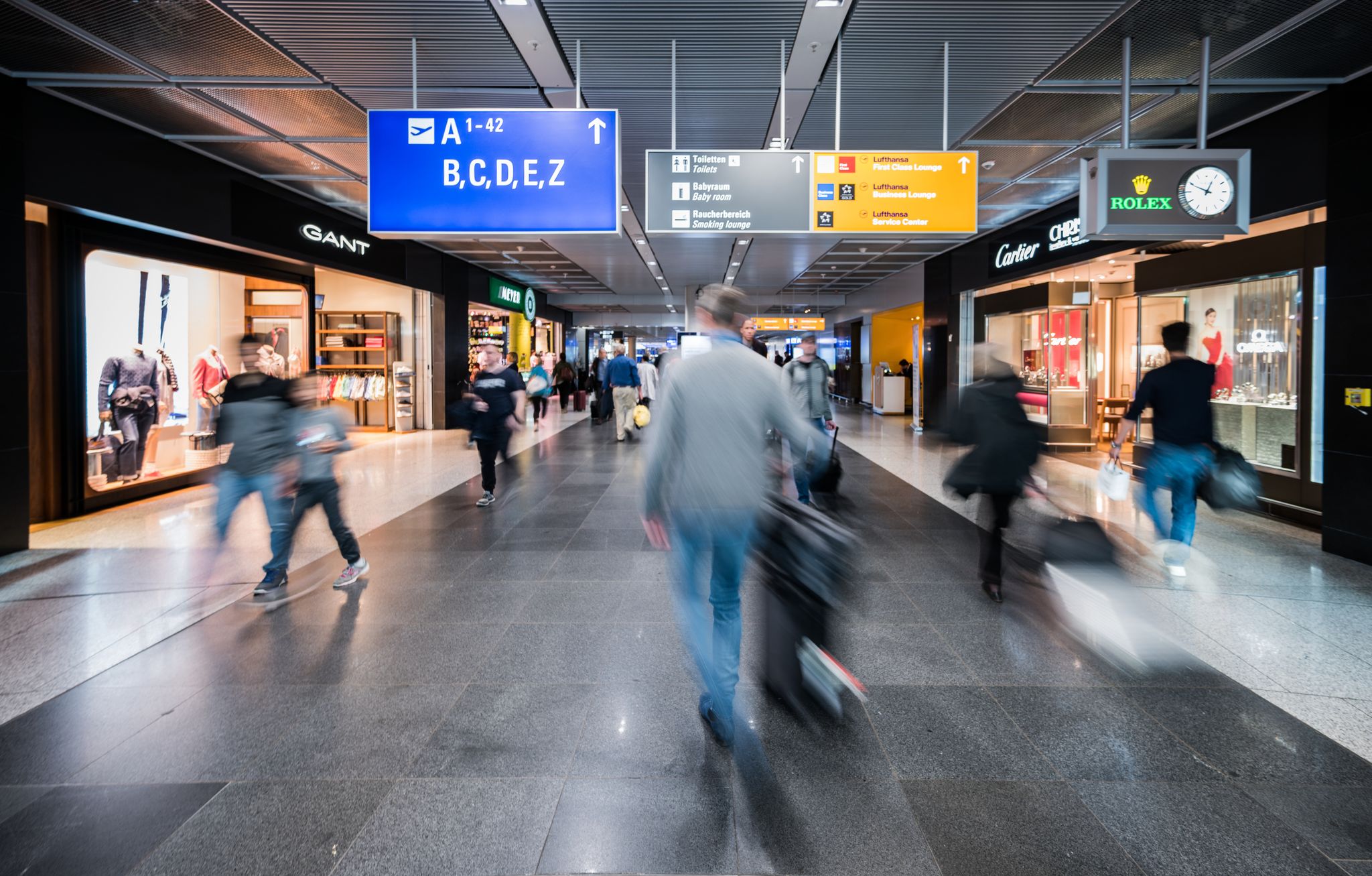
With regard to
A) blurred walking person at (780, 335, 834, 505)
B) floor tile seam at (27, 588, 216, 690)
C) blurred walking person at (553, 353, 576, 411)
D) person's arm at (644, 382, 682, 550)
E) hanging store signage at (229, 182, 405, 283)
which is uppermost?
hanging store signage at (229, 182, 405, 283)

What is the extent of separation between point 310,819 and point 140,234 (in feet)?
25.0

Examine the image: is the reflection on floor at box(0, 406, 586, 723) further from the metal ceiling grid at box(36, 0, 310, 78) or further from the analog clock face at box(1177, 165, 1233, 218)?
the analog clock face at box(1177, 165, 1233, 218)

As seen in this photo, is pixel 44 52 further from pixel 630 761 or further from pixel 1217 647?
pixel 1217 647

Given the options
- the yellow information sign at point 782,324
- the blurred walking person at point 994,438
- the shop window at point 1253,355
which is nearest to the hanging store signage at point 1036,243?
the shop window at point 1253,355


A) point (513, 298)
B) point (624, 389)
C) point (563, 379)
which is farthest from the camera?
point (513, 298)

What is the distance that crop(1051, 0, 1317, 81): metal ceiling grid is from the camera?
4723mm

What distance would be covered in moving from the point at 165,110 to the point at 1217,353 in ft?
37.7

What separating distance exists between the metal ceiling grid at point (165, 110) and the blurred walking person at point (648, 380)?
8096 mm

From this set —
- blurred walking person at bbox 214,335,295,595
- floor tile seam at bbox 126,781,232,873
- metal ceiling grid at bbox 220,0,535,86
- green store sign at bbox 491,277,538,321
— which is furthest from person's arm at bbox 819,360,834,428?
green store sign at bbox 491,277,538,321

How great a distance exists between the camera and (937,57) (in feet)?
18.9

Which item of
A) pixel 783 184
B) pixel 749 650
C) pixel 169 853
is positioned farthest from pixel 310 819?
pixel 783 184

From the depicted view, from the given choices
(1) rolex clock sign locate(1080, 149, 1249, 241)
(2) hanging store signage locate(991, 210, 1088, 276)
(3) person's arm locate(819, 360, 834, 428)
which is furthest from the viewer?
(2) hanging store signage locate(991, 210, 1088, 276)

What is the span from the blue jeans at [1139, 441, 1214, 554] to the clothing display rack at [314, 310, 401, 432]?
13910mm

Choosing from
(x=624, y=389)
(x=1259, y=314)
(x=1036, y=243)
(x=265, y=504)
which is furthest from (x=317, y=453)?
(x=1036, y=243)
